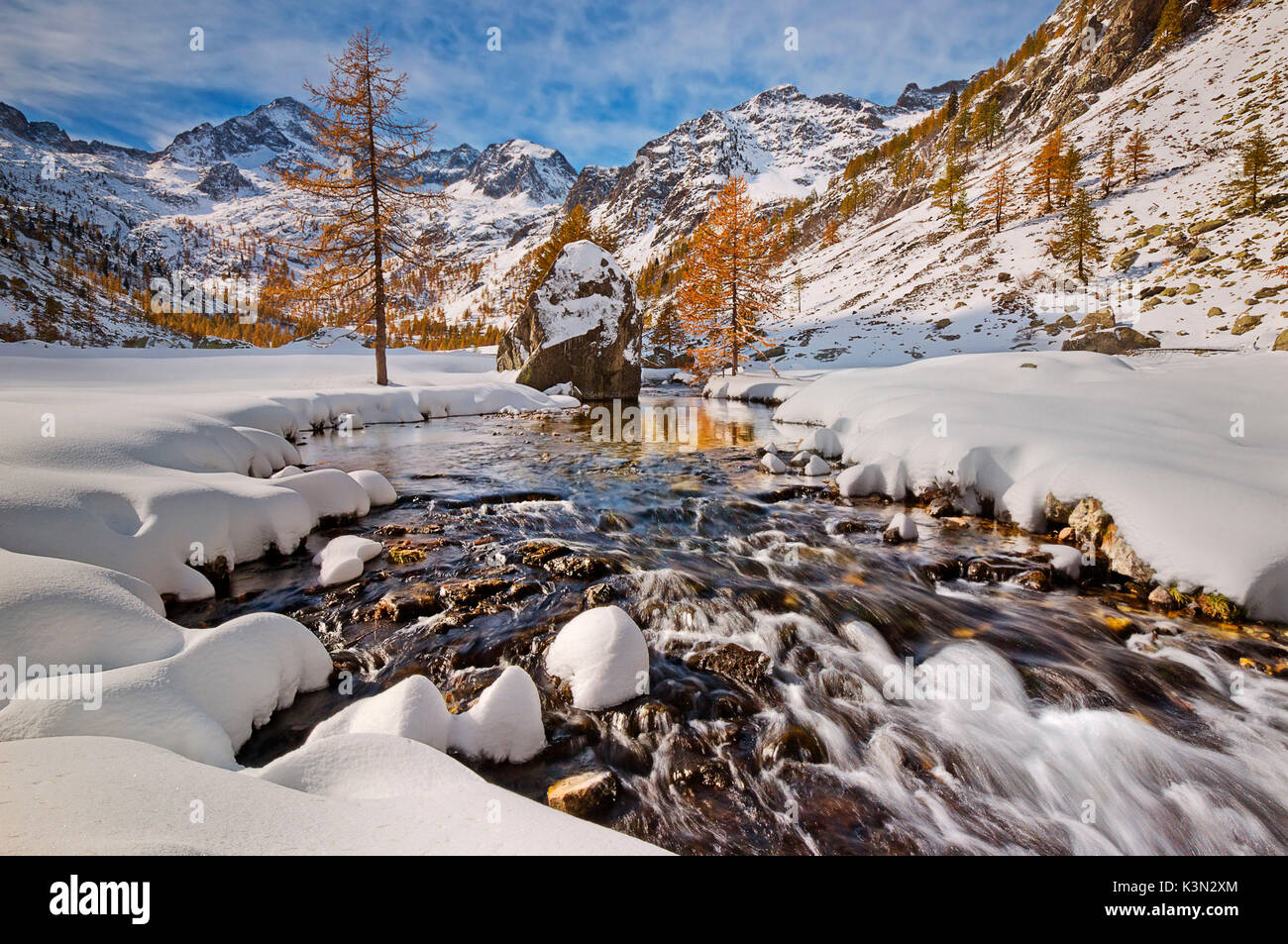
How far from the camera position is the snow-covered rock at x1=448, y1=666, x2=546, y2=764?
307 centimetres

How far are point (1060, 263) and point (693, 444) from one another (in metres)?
48.3

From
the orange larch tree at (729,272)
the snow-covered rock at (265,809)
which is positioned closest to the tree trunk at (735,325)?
the orange larch tree at (729,272)

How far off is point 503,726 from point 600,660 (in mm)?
885

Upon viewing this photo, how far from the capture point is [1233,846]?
2.77 meters

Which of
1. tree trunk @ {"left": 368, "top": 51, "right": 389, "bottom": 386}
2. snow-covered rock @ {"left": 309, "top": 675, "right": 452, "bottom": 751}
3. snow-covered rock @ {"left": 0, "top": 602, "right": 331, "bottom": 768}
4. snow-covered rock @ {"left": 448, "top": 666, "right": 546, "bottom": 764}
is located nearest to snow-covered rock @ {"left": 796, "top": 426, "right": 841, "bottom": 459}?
snow-covered rock @ {"left": 448, "top": 666, "right": 546, "bottom": 764}

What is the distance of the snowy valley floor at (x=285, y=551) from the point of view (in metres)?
1.77

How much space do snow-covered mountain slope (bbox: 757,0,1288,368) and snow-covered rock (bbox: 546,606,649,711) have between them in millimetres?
28884

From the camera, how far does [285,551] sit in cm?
575

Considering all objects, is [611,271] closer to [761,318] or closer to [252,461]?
[252,461]

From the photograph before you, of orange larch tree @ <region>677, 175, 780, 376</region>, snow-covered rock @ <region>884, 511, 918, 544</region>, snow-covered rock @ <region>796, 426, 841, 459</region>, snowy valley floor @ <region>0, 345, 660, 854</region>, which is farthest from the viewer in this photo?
orange larch tree @ <region>677, 175, 780, 376</region>

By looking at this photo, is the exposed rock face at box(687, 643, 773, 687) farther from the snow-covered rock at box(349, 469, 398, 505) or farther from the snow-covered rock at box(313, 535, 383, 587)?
the snow-covered rock at box(349, 469, 398, 505)
